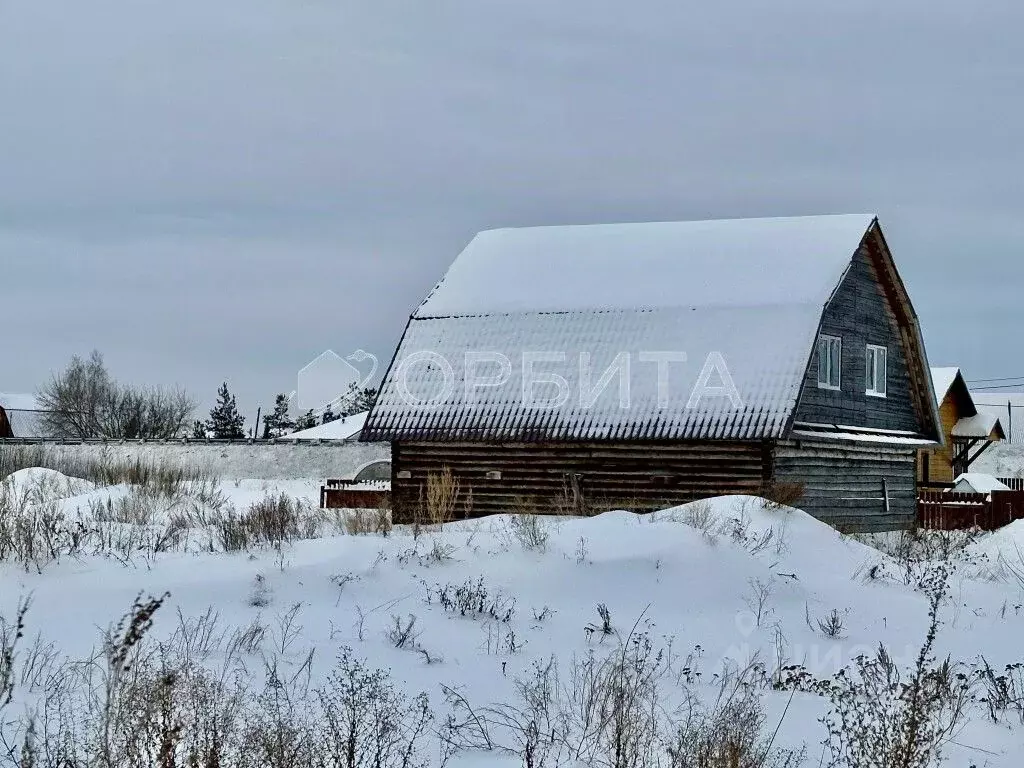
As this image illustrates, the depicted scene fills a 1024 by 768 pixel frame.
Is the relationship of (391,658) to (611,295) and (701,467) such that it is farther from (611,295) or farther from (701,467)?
(611,295)

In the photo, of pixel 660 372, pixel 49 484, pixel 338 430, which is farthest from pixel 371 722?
pixel 338 430

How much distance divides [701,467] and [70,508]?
1012 cm

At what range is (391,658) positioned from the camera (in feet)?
29.0

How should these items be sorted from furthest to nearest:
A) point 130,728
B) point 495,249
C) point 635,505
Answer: point 495,249 < point 635,505 < point 130,728

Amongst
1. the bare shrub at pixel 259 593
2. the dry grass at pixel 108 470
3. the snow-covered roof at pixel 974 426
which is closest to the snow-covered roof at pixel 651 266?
the dry grass at pixel 108 470

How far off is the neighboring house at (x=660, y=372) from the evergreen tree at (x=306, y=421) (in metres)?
53.1

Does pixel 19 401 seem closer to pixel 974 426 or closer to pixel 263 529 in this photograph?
pixel 974 426

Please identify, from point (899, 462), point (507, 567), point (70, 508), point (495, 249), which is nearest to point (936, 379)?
point (899, 462)

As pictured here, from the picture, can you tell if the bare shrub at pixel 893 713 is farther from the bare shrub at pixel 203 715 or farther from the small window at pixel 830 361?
the small window at pixel 830 361

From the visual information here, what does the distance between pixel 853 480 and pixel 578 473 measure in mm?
5737

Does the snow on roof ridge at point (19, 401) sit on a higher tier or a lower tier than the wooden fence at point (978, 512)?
higher

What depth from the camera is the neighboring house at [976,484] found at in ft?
141

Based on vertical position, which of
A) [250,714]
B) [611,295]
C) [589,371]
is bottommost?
[250,714]

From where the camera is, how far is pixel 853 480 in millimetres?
24938
